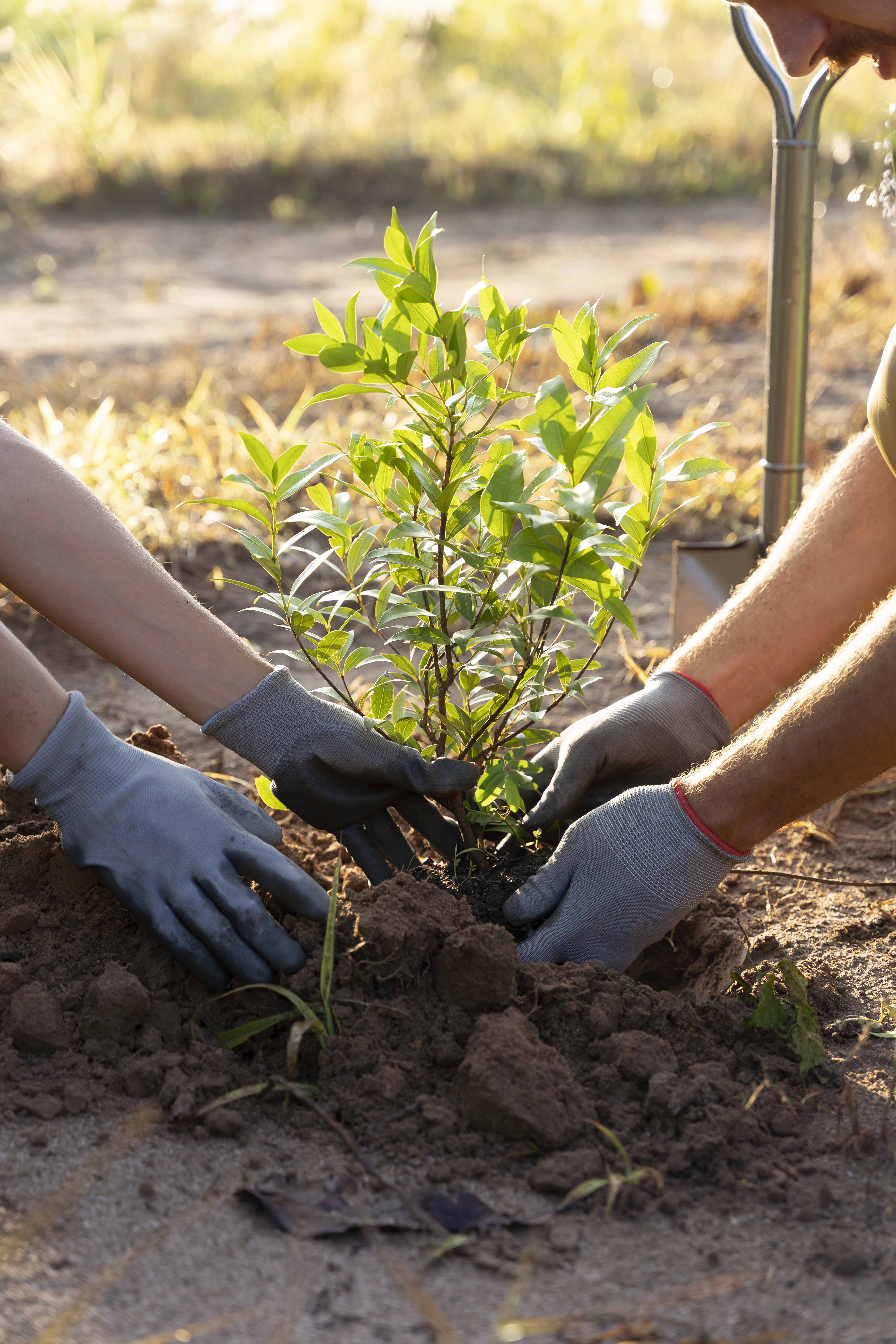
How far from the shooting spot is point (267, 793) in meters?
1.87

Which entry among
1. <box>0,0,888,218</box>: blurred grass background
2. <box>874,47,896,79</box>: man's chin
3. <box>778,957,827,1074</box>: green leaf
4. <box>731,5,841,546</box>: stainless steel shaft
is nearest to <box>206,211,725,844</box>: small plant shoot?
<box>778,957,827,1074</box>: green leaf

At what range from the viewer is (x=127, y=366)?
5.13 m

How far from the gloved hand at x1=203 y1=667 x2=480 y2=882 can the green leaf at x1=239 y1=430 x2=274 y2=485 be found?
359 mm

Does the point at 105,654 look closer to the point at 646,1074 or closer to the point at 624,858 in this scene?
the point at 624,858

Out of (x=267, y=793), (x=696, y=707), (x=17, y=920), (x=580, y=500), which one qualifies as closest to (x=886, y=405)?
(x=696, y=707)

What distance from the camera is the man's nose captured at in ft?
5.15

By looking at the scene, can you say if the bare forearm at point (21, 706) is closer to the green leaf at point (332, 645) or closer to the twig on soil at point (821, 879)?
the green leaf at point (332, 645)

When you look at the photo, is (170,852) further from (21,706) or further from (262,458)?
Result: (262,458)

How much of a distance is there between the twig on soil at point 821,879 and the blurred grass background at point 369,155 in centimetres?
113

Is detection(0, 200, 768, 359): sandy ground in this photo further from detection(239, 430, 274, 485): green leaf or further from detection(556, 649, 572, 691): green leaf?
detection(556, 649, 572, 691): green leaf

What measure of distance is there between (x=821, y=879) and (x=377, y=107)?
36.7ft

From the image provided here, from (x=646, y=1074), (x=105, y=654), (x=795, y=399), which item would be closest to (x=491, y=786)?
(x=646, y=1074)

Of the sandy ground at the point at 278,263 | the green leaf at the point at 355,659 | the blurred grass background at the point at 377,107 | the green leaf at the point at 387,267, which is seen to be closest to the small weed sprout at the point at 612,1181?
the green leaf at the point at 355,659

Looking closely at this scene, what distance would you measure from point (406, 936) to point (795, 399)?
1793 mm
